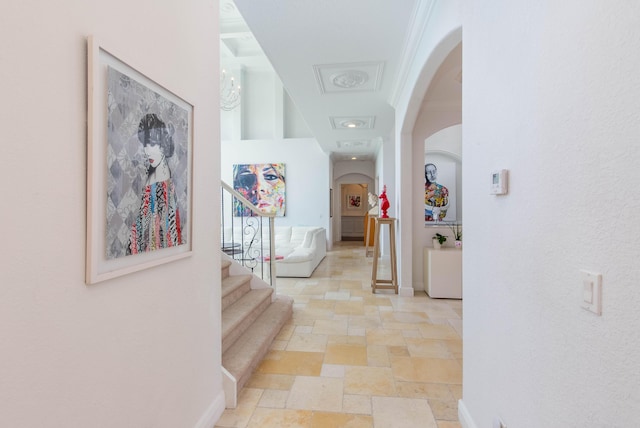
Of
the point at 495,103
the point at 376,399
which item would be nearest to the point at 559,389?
the point at 495,103

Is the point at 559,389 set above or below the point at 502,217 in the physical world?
below

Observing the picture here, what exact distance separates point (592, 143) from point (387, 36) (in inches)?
109

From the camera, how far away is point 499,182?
4.62 feet

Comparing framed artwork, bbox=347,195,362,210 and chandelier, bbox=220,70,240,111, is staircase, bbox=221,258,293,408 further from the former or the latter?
framed artwork, bbox=347,195,362,210

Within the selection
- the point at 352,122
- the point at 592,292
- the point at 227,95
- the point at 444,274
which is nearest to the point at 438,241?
the point at 444,274

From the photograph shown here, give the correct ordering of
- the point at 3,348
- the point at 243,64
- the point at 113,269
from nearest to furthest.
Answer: the point at 3,348, the point at 113,269, the point at 243,64

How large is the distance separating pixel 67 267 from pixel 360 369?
2.28 metres

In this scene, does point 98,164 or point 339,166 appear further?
point 339,166

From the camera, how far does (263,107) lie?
9.95 meters

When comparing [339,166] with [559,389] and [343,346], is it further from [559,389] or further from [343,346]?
[559,389]

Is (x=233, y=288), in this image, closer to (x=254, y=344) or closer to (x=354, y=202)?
(x=254, y=344)

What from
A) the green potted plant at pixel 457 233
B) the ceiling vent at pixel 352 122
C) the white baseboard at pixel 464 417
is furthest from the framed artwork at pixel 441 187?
the white baseboard at pixel 464 417

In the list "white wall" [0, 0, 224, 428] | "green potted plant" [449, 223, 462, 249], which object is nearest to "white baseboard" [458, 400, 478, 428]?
"white wall" [0, 0, 224, 428]

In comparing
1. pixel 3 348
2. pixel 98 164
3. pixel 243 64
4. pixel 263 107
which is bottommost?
pixel 3 348
